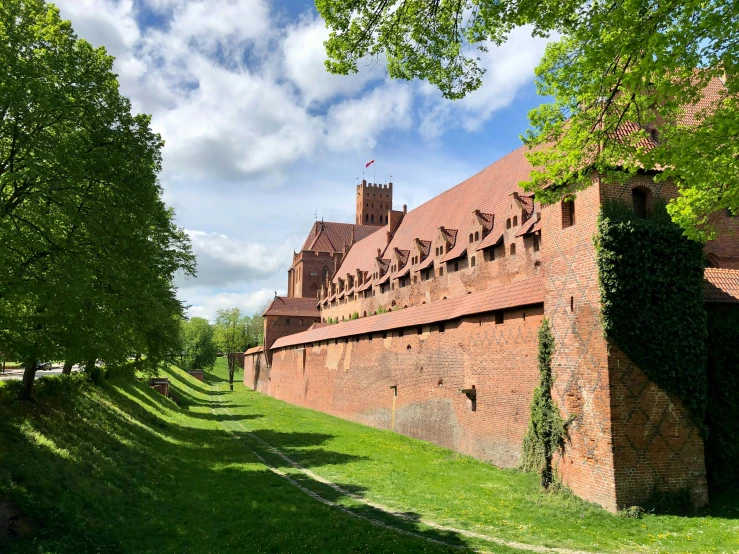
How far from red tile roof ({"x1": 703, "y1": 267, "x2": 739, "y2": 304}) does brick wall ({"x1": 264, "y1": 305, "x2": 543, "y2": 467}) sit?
400 centimetres

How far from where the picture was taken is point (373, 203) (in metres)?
76.9

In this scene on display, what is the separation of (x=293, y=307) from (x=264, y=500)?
151 feet

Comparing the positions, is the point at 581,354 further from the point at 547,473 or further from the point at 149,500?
the point at 149,500

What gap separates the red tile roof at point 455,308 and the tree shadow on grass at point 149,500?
6640 mm

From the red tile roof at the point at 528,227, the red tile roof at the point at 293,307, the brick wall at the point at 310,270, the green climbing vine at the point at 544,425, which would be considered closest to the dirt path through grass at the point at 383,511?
the green climbing vine at the point at 544,425

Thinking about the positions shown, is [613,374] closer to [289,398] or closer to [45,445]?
[45,445]

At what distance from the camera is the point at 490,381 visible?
16500 mm

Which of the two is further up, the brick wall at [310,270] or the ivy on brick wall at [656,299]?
the brick wall at [310,270]

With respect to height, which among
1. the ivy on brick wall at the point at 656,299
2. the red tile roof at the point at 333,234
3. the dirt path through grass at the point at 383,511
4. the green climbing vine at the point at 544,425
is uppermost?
the red tile roof at the point at 333,234

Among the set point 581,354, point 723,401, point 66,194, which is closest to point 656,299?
point 581,354

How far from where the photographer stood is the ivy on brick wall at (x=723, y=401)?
1225cm

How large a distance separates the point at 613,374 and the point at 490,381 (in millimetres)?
5218

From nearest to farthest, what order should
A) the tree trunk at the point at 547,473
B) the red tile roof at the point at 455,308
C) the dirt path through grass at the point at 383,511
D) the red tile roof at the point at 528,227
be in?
the dirt path through grass at the point at 383,511 → the tree trunk at the point at 547,473 → the red tile roof at the point at 455,308 → the red tile roof at the point at 528,227

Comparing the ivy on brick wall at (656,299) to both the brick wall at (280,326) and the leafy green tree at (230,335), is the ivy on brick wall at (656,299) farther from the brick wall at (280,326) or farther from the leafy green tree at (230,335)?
the leafy green tree at (230,335)
